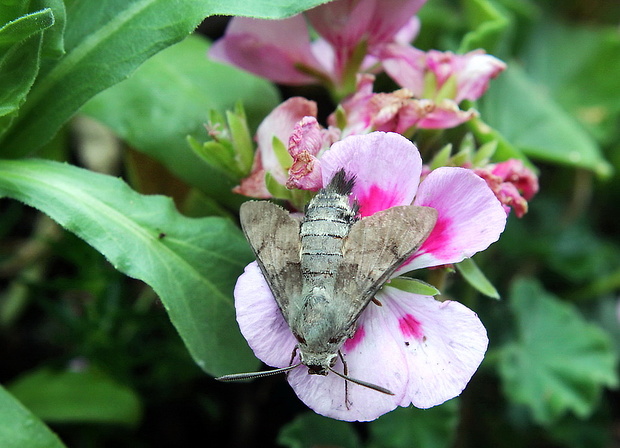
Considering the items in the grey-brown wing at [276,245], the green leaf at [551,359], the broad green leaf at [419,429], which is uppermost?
the grey-brown wing at [276,245]

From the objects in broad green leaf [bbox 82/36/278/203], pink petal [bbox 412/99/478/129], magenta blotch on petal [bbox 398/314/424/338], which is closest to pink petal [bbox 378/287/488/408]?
magenta blotch on petal [bbox 398/314/424/338]

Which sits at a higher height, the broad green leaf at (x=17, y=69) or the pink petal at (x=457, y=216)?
the broad green leaf at (x=17, y=69)

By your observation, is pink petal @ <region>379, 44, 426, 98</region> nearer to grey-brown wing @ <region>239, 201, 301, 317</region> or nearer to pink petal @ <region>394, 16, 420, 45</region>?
pink petal @ <region>394, 16, 420, 45</region>

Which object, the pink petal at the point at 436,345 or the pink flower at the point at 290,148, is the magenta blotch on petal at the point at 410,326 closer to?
the pink petal at the point at 436,345

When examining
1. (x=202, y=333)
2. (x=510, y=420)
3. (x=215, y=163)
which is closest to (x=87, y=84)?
(x=215, y=163)

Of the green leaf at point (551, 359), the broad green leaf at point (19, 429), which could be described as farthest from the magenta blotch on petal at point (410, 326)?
the green leaf at point (551, 359)
